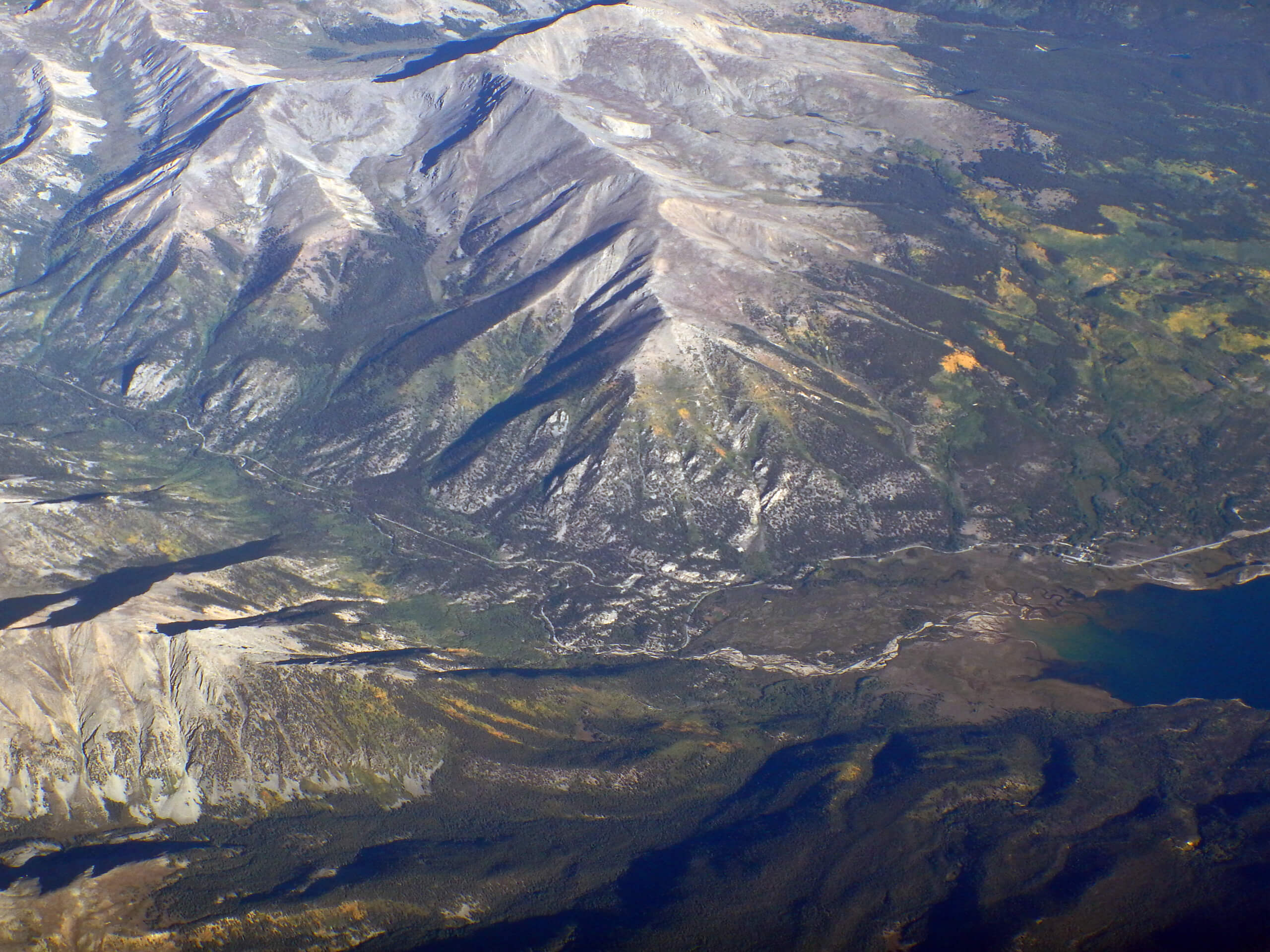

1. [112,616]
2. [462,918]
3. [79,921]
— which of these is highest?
[112,616]

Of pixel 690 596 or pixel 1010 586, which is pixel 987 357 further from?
pixel 690 596

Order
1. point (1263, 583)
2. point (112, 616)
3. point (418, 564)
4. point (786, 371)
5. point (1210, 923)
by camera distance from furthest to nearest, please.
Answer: point (786, 371) < point (418, 564) < point (1263, 583) < point (112, 616) < point (1210, 923)

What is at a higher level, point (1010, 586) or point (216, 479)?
point (216, 479)

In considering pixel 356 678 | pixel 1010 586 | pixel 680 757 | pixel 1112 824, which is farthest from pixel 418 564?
pixel 1112 824

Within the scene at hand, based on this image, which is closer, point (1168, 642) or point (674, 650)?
point (1168, 642)

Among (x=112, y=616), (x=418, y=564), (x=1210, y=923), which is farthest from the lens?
(x=418, y=564)

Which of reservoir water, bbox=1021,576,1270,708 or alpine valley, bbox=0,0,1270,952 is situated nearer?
alpine valley, bbox=0,0,1270,952

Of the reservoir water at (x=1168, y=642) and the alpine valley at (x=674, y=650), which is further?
the reservoir water at (x=1168, y=642)

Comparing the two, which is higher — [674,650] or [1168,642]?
[674,650]
